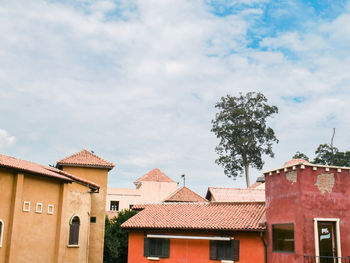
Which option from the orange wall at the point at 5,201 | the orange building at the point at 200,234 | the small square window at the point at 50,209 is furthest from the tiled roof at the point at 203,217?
the orange wall at the point at 5,201

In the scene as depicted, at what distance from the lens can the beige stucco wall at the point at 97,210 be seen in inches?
1089

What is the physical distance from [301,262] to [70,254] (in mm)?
13033

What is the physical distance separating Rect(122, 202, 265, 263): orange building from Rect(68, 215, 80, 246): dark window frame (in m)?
3.59

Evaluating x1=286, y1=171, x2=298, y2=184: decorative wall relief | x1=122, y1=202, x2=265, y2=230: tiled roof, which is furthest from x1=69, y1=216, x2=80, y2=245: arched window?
x1=286, y1=171, x2=298, y2=184: decorative wall relief

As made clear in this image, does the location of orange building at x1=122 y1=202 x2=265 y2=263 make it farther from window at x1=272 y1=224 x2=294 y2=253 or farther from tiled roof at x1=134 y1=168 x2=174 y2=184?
tiled roof at x1=134 y1=168 x2=174 y2=184

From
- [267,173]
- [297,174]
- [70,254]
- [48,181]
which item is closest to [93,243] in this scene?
[70,254]

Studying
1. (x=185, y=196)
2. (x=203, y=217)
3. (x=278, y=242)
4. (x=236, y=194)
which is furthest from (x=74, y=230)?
(x=185, y=196)

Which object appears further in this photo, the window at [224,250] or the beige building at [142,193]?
the beige building at [142,193]

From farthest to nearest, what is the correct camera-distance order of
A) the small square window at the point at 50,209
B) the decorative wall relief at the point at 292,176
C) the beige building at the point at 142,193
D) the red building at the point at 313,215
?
the beige building at the point at 142,193 < the small square window at the point at 50,209 < the decorative wall relief at the point at 292,176 < the red building at the point at 313,215

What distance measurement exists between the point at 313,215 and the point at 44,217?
43.9 ft

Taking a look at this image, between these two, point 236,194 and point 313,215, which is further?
point 236,194

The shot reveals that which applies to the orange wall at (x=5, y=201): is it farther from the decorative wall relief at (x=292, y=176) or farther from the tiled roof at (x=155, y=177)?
the tiled roof at (x=155, y=177)

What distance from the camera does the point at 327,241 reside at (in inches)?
653

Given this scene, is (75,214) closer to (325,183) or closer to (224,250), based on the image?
(224,250)
